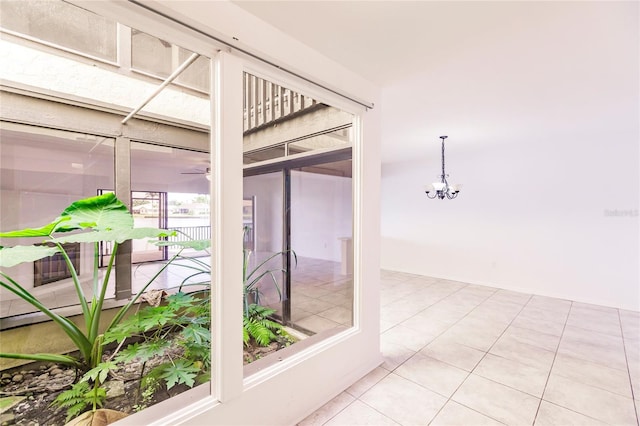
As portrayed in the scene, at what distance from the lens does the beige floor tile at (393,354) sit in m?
2.43

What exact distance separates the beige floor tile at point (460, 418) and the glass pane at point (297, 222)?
2.78ft

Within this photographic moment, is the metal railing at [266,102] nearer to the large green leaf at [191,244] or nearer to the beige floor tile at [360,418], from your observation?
the large green leaf at [191,244]

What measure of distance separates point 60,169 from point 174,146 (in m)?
0.76

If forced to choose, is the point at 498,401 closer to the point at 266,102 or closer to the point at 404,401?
the point at 404,401

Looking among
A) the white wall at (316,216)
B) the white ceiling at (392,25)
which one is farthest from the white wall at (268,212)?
the white ceiling at (392,25)

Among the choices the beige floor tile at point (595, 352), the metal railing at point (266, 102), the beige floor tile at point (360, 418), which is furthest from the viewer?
the beige floor tile at point (595, 352)

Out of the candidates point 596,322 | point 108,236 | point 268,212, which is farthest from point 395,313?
point 108,236

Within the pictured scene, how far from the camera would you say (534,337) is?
298cm

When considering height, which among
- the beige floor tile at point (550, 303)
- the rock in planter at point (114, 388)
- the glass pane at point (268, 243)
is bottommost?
the beige floor tile at point (550, 303)

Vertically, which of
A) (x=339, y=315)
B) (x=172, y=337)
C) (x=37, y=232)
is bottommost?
(x=339, y=315)

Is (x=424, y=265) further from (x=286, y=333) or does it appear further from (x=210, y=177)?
(x=210, y=177)

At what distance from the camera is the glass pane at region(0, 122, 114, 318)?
164 cm

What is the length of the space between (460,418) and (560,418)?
67 centimetres

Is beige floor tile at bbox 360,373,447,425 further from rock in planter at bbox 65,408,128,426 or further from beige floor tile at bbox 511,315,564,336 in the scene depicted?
beige floor tile at bbox 511,315,564,336
